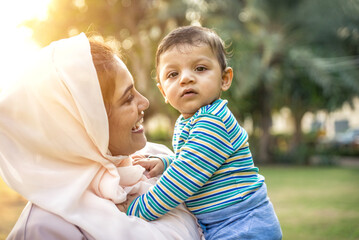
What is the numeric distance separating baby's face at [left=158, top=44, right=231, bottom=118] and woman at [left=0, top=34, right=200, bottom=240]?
41 cm

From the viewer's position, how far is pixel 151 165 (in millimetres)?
2064

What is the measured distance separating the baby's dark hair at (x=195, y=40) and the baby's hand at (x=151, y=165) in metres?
0.57

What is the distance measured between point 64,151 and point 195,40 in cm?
85

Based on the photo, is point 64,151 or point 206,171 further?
point 206,171

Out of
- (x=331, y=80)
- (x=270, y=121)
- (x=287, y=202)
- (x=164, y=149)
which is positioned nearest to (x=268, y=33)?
(x=331, y=80)

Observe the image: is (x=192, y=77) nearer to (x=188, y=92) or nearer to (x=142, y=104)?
(x=188, y=92)

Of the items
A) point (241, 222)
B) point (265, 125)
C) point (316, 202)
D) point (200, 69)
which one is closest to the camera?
point (241, 222)

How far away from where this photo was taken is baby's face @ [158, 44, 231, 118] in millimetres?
1947

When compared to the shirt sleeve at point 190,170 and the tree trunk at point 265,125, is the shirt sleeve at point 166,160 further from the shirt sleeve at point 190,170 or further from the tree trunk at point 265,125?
the tree trunk at point 265,125

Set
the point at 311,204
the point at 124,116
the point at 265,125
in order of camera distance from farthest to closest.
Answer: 1. the point at 265,125
2. the point at 311,204
3. the point at 124,116

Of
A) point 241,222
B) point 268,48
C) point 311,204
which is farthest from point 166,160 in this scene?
point 268,48

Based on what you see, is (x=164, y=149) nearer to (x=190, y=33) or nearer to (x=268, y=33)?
(x=190, y=33)

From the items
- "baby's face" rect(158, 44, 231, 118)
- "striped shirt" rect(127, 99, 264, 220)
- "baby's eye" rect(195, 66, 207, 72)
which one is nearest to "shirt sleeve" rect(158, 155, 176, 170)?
"striped shirt" rect(127, 99, 264, 220)

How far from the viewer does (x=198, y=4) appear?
16828 millimetres
